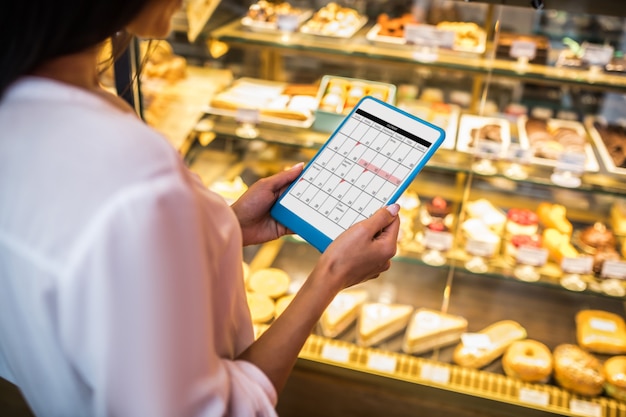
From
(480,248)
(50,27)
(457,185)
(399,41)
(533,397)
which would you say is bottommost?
(533,397)

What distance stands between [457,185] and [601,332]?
66 centimetres

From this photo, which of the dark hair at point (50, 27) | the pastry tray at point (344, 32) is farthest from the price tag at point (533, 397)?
the dark hair at point (50, 27)

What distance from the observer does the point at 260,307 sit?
2039 mm

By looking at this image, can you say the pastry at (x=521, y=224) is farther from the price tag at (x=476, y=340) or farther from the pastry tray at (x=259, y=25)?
the pastry tray at (x=259, y=25)

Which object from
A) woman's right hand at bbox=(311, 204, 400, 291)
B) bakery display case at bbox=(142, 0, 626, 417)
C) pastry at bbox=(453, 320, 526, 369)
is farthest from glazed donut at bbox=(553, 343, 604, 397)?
woman's right hand at bbox=(311, 204, 400, 291)

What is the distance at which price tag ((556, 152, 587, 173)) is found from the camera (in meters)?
1.91

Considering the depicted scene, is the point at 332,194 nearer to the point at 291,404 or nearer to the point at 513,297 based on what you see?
the point at 291,404

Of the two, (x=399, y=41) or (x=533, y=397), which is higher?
(x=399, y=41)

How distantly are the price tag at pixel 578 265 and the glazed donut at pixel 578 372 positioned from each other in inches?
9.8

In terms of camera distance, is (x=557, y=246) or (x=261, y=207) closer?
(x=261, y=207)

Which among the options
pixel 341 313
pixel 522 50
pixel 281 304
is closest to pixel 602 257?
pixel 522 50

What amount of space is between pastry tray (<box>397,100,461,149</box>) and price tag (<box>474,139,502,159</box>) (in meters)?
0.08

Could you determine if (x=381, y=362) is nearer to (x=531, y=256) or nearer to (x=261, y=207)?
(x=531, y=256)

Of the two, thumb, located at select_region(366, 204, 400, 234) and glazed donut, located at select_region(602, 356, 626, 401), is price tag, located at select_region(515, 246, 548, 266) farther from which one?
thumb, located at select_region(366, 204, 400, 234)
